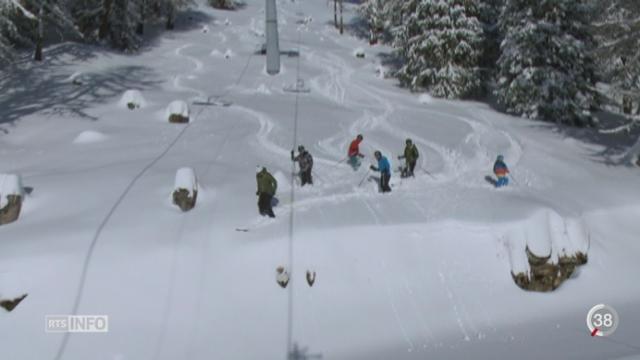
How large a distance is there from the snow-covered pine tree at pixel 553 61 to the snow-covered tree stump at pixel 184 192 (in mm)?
16542

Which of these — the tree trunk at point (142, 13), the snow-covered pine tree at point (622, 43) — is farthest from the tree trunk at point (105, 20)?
the snow-covered pine tree at point (622, 43)

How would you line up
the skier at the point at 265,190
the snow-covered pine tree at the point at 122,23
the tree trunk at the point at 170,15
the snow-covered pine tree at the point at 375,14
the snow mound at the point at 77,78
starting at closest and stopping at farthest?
1. the skier at the point at 265,190
2. the snow mound at the point at 77,78
3. the snow-covered pine tree at the point at 122,23
4. the tree trunk at the point at 170,15
5. the snow-covered pine tree at the point at 375,14

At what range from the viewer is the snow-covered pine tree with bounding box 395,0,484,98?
2578 centimetres

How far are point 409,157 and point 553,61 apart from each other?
11.5 meters

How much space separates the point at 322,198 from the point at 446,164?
5.48 metres

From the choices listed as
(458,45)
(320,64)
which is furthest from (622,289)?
(320,64)

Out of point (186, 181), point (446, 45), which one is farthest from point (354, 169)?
point (446, 45)

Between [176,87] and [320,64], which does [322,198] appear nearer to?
[176,87]

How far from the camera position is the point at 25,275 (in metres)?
10.1

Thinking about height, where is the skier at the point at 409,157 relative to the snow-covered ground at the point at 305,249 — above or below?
above

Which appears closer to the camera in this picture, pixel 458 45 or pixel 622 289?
pixel 622 289

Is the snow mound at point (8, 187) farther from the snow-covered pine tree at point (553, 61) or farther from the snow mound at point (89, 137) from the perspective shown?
the snow-covered pine tree at point (553, 61)

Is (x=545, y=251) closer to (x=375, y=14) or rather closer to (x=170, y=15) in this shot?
(x=375, y=14)

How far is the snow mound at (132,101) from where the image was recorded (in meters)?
21.8
